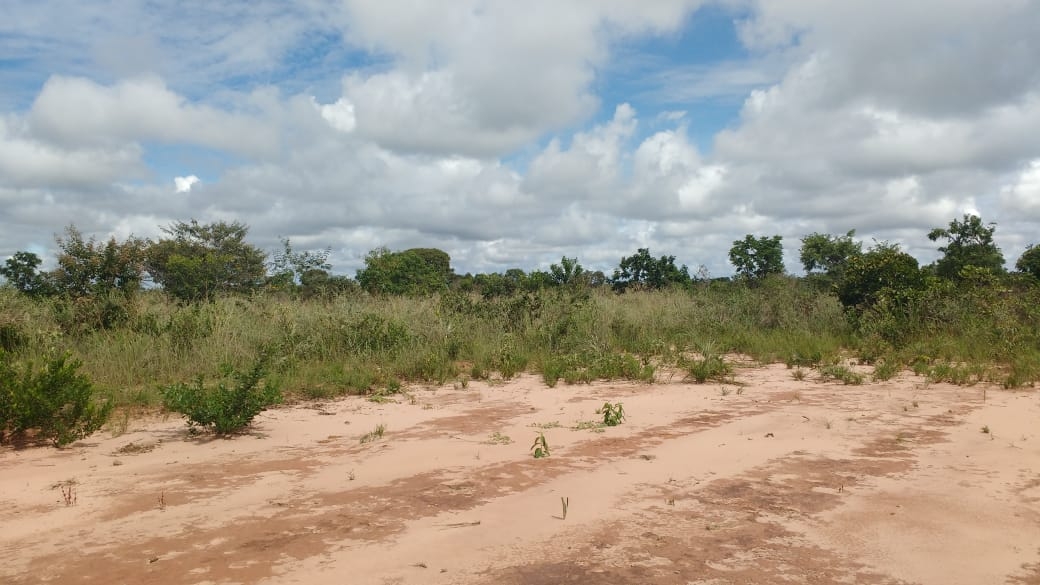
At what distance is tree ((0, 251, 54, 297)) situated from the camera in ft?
43.4

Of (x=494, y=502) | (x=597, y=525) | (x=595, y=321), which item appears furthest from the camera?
(x=595, y=321)

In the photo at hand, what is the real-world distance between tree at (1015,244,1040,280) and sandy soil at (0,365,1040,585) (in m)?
12.5

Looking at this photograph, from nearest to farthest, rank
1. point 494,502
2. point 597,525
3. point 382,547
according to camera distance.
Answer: point 382,547 < point 597,525 < point 494,502

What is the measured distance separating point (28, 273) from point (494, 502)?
13.7m

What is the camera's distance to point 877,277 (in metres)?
13.5

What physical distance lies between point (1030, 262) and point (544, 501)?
18.3 m

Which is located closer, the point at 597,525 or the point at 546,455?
the point at 597,525

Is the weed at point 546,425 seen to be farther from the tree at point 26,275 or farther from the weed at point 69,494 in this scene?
the tree at point 26,275

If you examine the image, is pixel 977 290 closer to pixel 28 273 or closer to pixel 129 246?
pixel 129 246

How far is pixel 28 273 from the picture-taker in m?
13.8

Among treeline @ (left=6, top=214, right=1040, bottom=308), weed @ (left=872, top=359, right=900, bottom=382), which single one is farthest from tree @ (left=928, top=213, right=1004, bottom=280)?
weed @ (left=872, top=359, right=900, bottom=382)

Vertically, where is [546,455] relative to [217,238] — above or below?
below

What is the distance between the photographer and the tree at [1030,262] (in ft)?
56.1

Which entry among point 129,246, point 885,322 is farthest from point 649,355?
point 129,246
